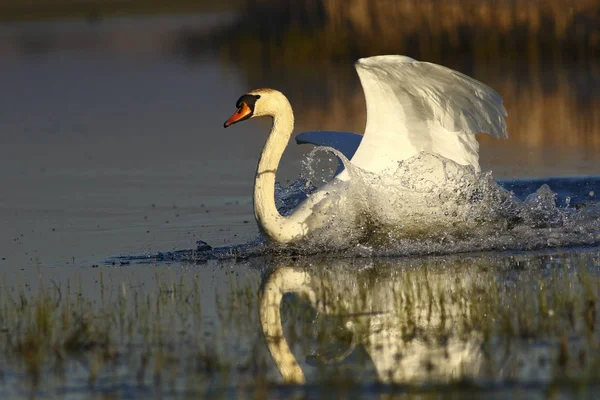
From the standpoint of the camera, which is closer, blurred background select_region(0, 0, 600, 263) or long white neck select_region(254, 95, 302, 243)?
long white neck select_region(254, 95, 302, 243)

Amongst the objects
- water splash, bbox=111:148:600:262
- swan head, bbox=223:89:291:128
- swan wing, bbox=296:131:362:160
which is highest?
swan head, bbox=223:89:291:128

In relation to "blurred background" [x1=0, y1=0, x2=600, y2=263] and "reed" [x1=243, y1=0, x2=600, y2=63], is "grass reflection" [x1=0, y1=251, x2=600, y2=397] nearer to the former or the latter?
"blurred background" [x1=0, y1=0, x2=600, y2=263]

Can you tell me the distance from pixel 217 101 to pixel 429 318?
16.0 meters

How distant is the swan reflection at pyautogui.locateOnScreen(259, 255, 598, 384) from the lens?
21.0 feet

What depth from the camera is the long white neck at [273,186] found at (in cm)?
1010

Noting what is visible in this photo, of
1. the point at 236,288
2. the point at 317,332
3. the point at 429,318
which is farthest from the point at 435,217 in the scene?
the point at 317,332

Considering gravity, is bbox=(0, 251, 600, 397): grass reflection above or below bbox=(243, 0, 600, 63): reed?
below

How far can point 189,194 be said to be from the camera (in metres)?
13.5

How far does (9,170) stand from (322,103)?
7.18 m

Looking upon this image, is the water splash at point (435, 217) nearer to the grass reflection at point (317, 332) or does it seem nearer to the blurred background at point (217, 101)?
the grass reflection at point (317, 332)

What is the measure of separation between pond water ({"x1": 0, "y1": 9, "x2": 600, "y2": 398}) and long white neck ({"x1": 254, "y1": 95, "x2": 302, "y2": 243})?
24 cm

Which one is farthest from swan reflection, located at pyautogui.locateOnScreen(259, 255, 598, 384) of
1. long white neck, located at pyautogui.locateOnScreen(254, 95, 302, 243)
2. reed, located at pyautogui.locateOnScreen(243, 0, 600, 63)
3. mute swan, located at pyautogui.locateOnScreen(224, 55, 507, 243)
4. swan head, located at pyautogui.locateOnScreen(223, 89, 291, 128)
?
reed, located at pyautogui.locateOnScreen(243, 0, 600, 63)

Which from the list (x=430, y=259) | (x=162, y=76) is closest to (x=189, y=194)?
(x=430, y=259)

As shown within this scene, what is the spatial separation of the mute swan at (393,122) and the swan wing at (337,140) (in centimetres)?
114
